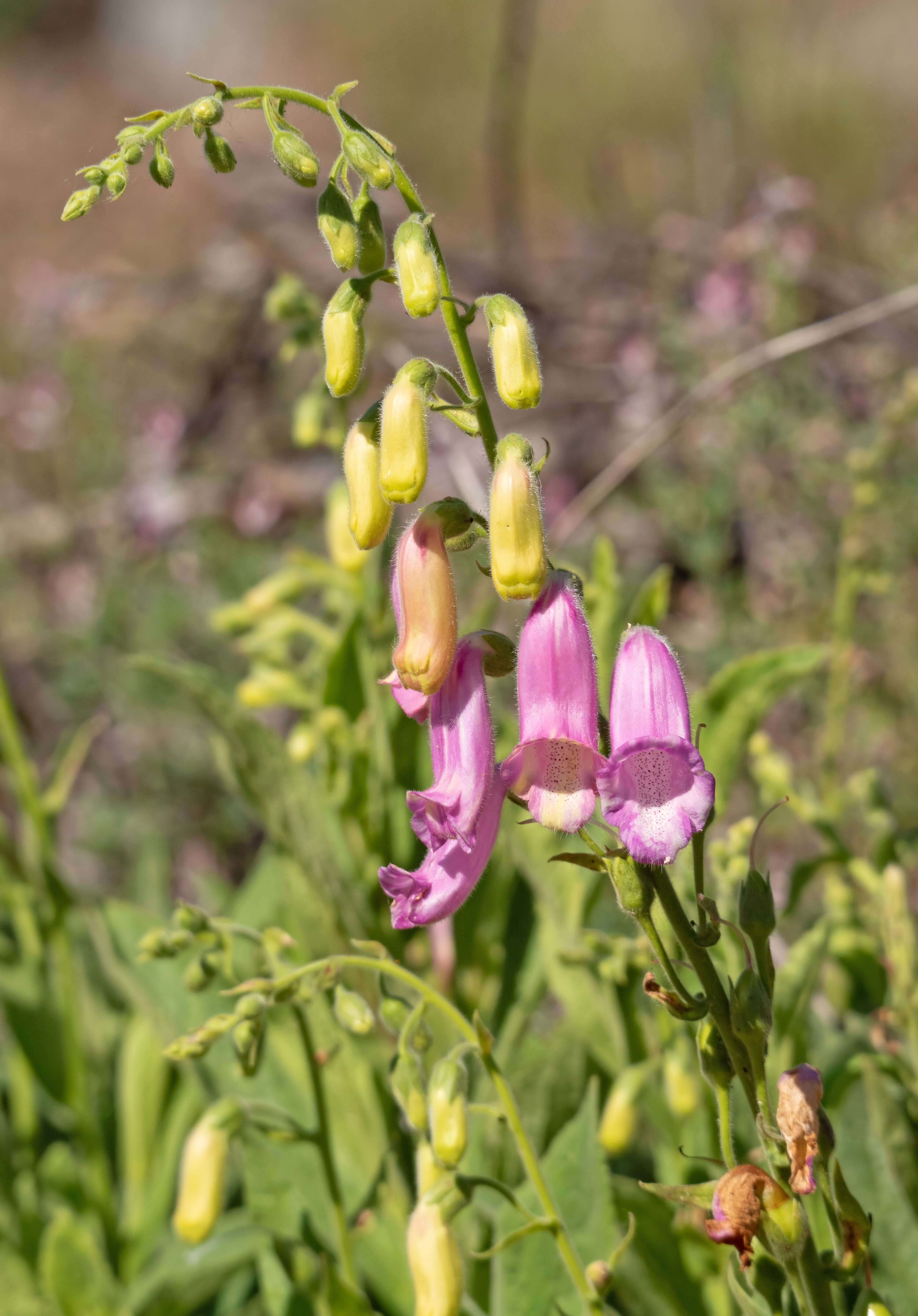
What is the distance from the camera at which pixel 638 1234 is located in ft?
5.20

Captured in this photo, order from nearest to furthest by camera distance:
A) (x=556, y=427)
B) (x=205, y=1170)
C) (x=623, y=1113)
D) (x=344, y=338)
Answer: (x=344, y=338) < (x=205, y=1170) < (x=623, y=1113) < (x=556, y=427)

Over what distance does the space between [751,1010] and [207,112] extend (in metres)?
0.87

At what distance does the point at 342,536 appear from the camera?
2014 mm

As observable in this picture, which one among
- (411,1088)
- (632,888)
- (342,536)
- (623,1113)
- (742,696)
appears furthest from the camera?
(342,536)

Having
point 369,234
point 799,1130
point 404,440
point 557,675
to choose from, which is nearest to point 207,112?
point 369,234

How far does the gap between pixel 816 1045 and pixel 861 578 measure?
3.53ft

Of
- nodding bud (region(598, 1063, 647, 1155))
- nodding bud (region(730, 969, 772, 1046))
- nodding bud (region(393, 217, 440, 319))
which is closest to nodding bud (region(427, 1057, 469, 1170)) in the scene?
nodding bud (region(730, 969, 772, 1046))

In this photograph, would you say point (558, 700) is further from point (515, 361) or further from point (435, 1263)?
point (435, 1263)

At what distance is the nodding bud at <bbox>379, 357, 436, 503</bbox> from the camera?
1.00m

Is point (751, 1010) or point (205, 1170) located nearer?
point (751, 1010)

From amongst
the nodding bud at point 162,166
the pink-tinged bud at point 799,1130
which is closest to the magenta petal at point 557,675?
the pink-tinged bud at point 799,1130

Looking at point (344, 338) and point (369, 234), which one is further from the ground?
point (369, 234)

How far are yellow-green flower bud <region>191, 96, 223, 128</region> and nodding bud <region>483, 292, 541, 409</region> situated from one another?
0.28 meters

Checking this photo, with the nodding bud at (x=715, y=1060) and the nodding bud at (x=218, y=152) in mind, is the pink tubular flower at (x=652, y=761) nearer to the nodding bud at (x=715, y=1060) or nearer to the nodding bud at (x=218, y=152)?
the nodding bud at (x=715, y=1060)
